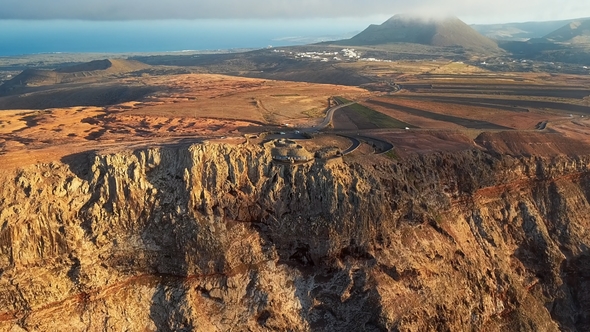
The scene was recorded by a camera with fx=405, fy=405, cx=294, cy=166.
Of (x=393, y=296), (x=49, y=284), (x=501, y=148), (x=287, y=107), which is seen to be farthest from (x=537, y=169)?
(x=49, y=284)

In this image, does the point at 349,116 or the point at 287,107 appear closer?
the point at 349,116

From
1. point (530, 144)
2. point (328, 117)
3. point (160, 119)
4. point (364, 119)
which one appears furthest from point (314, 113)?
point (530, 144)

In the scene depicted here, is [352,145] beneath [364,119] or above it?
beneath

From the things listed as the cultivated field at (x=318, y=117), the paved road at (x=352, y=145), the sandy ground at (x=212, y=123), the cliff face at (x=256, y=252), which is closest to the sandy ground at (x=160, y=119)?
the sandy ground at (x=212, y=123)

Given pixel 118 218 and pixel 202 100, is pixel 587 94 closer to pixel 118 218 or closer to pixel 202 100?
pixel 202 100

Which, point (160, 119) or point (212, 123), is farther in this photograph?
point (160, 119)

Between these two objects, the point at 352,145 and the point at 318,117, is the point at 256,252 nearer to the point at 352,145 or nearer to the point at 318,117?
the point at 352,145

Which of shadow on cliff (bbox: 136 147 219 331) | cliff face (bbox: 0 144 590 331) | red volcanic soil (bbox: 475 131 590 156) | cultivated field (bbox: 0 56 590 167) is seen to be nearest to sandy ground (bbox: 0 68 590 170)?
cultivated field (bbox: 0 56 590 167)

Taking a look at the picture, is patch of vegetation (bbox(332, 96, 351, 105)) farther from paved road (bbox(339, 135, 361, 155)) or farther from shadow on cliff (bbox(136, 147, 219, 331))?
shadow on cliff (bbox(136, 147, 219, 331))
